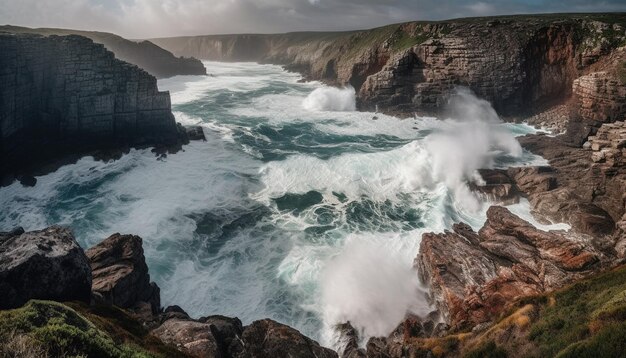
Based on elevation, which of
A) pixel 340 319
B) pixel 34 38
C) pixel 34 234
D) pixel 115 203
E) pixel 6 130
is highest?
pixel 34 38

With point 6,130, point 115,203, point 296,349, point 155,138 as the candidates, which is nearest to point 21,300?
point 296,349

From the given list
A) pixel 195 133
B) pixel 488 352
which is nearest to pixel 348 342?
pixel 488 352

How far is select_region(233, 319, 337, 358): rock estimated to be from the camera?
15.1 meters

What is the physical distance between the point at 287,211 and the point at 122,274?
14062 millimetres

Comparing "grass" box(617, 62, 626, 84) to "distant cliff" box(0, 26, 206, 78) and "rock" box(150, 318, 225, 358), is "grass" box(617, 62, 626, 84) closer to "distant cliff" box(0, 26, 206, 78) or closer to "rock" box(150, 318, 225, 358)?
"rock" box(150, 318, 225, 358)

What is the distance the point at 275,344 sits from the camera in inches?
607

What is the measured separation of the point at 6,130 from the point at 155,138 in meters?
12.7

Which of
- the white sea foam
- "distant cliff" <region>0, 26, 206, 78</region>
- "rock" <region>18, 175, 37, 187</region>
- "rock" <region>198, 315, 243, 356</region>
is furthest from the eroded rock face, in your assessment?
"distant cliff" <region>0, 26, 206, 78</region>

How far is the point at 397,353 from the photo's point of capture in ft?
52.2

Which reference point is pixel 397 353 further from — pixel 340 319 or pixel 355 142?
pixel 355 142

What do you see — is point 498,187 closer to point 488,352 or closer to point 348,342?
point 348,342

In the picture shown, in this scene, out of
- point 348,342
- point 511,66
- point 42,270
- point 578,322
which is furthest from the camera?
point 511,66

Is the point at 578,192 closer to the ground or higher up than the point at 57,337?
higher up

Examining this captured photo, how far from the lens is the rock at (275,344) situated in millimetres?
15102
